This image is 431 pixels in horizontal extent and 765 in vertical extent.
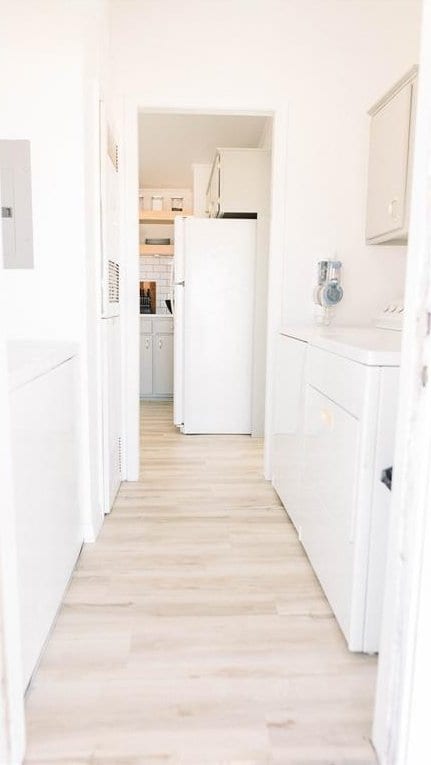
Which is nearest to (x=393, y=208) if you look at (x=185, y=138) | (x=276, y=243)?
(x=276, y=243)

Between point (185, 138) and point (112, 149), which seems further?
point (185, 138)

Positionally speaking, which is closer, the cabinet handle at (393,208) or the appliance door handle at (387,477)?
the appliance door handle at (387,477)

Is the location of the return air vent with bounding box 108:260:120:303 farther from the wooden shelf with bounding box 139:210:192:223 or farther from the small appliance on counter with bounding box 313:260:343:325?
the wooden shelf with bounding box 139:210:192:223

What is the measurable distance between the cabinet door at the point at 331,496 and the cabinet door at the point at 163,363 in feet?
10.7

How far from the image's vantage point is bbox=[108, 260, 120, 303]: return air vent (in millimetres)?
2484

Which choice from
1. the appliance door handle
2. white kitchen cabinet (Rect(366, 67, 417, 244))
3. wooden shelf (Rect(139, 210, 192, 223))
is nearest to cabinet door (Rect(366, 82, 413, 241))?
white kitchen cabinet (Rect(366, 67, 417, 244))

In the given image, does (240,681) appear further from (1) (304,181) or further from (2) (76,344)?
(1) (304,181)

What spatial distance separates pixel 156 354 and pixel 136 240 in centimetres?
245

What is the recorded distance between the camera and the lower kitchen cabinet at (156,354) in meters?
5.27

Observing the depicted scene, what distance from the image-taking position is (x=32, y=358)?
5.10 ft

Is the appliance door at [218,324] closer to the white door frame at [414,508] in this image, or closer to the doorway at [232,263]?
the doorway at [232,263]

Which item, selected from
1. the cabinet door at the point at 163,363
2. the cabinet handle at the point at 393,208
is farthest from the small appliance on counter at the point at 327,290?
the cabinet door at the point at 163,363

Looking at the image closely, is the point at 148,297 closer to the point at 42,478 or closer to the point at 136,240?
the point at 136,240

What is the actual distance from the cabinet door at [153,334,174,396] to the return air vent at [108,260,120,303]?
247cm
